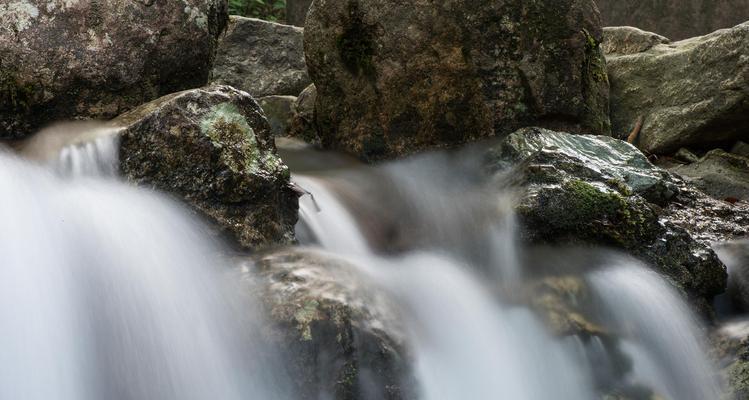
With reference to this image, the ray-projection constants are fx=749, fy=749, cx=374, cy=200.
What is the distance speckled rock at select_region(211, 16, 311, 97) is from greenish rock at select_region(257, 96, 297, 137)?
0.70 m

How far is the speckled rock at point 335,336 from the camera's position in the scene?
2.58m

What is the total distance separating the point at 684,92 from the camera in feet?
19.9

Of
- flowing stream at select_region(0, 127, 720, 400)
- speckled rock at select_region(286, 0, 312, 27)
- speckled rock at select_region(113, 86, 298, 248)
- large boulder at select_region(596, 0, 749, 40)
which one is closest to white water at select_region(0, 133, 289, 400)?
flowing stream at select_region(0, 127, 720, 400)

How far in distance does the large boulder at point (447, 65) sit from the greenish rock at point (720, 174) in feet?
3.38

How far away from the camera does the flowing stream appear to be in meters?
2.44

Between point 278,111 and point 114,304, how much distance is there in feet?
13.5

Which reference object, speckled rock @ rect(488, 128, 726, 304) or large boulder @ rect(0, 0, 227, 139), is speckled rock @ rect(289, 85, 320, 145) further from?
speckled rock @ rect(488, 128, 726, 304)

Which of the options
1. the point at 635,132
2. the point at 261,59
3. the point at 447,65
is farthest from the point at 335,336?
the point at 261,59

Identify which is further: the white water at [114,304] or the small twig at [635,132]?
the small twig at [635,132]

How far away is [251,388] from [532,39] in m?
3.29

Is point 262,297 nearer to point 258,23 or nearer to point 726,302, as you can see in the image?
point 726,302

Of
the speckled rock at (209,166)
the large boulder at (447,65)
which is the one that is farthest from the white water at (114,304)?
the large boulder at (447,65)

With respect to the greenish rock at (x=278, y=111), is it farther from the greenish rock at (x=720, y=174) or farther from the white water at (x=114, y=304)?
the white water at (x=114, y=304)

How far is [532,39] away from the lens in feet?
16.3
